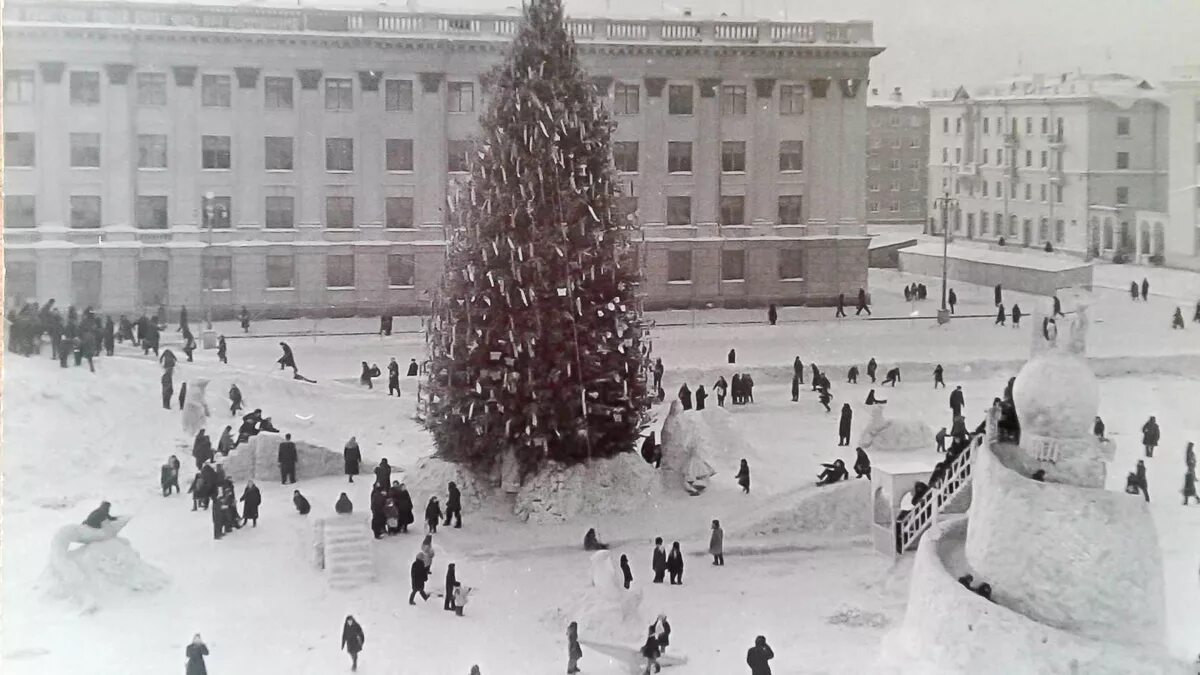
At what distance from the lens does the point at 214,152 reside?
504 inches

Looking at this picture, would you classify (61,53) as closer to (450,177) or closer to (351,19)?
(351,19)

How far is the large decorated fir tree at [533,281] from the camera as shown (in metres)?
10.6

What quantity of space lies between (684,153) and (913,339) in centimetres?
307

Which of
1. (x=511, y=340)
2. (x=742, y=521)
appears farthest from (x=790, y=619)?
(x=511, y=340)

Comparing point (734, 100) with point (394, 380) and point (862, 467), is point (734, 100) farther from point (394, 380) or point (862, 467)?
point (394, 380)

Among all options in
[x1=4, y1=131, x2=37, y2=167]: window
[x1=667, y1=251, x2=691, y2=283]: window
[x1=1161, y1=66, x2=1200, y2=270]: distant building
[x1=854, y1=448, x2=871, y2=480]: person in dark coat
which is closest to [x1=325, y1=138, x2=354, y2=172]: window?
[x1=4, y1=131, x2=37, y2=167]: window

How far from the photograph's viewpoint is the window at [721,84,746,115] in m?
13.2

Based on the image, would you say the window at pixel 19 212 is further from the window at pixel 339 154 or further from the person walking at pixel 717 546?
the person walking at pixel 717 546

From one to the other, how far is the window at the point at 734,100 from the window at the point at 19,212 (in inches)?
263

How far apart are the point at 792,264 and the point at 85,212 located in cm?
659

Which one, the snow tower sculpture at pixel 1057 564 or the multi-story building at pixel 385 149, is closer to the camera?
the snow tower sculpture at pixel 1057 564

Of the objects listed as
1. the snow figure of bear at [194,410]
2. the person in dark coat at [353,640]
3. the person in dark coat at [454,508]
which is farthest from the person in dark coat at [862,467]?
the snow figure of bear at [194,410]

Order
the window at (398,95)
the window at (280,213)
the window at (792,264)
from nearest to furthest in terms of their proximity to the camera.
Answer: the window at (792,264) → the window at (280,213) → the window at (398,95)

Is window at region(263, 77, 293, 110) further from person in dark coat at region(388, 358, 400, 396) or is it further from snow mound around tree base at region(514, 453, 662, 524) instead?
snow mound around tree base at region(514, 453, 662, 524)
